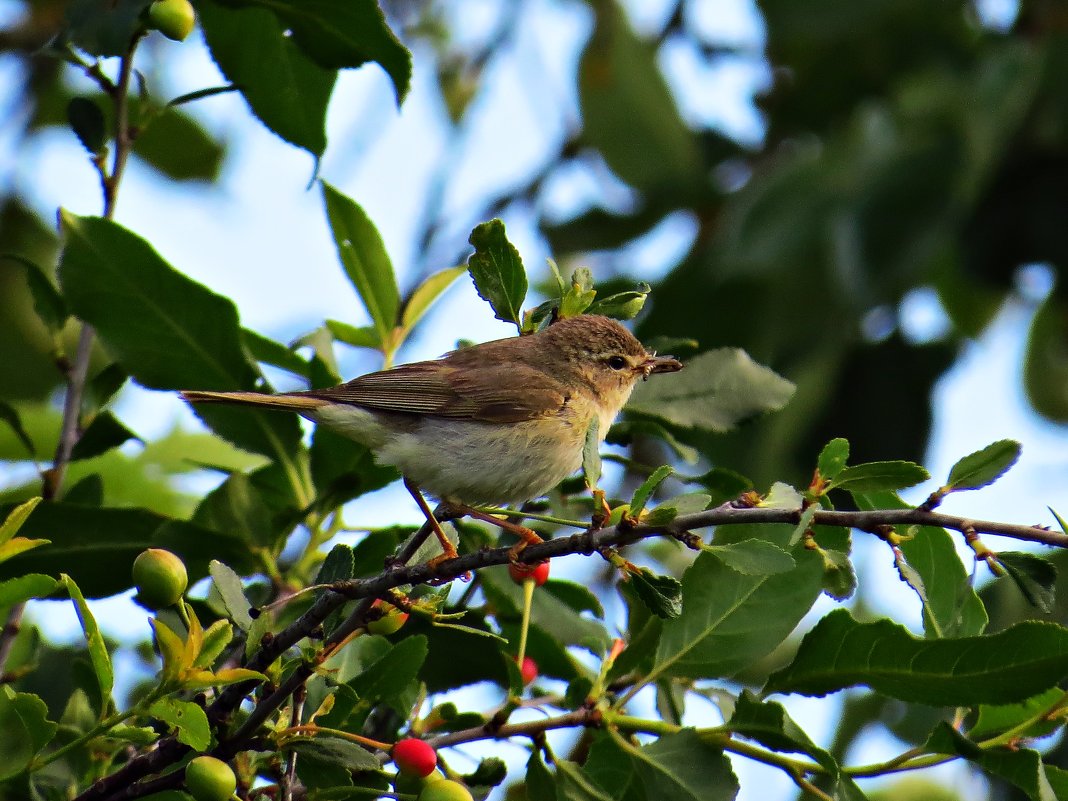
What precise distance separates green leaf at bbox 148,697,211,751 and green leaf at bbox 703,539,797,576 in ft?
3.00

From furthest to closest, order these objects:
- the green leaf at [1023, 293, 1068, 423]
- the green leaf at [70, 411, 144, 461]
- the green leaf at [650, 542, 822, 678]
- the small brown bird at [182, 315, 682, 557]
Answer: the green leaf at [1023, 293, 1068, 423] → the small brown bird at [182, 315, 682, 557] → the green leaf at [70, 411, 144, 461] → the green leaf at [650, 542, 822, 678]

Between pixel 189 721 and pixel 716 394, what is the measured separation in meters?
1.58

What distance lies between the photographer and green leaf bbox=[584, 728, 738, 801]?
2.48 m

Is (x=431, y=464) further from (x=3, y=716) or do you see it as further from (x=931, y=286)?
(x=931, y=286)

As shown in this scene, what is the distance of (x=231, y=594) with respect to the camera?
231 cm

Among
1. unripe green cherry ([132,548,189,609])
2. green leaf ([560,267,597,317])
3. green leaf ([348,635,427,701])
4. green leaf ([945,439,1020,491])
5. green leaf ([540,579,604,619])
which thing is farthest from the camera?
green leaf ([540,579,604,619])

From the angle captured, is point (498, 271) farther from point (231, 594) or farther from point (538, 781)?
point (538, 781)

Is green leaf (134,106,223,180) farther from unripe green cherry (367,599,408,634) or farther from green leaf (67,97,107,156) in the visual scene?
unripe green cherry (367,599,408,634)

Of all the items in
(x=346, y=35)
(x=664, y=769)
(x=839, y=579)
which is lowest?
(x=664, y=769)

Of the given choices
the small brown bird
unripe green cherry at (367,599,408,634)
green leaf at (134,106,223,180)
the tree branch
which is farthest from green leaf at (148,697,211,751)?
A: green leaf at (134,106,223,180)

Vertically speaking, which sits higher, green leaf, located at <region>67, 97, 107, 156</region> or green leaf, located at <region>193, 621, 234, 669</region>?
green leaf, located at <region>67, 97, 107, 156</region>

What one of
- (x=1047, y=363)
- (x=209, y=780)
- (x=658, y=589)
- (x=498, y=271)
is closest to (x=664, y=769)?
(x=658, y=589)

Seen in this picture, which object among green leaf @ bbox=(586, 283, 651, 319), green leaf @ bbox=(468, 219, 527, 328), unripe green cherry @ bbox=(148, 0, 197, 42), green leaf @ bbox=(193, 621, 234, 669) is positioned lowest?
green leaf @ bbox=(193, 621, 234, 669)

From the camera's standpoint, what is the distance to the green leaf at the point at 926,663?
92.3 inches
